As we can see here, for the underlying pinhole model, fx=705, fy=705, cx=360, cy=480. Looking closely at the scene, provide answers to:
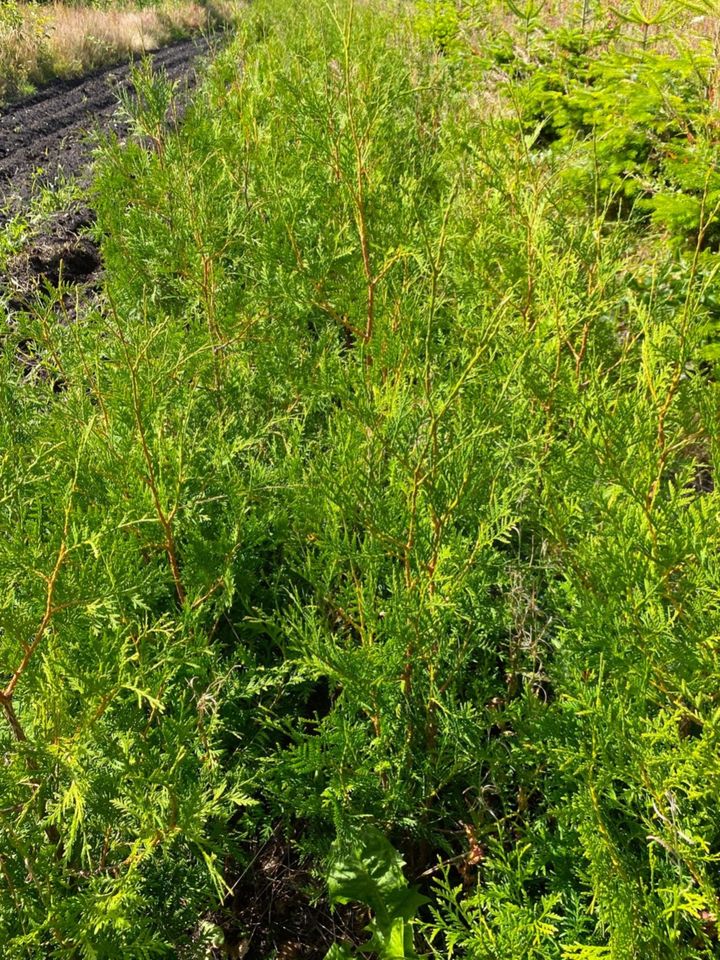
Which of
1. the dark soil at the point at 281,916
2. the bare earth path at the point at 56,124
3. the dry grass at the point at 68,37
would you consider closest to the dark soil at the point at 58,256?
the bare earth path at the point at 56,124

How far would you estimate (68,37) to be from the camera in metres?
12.5

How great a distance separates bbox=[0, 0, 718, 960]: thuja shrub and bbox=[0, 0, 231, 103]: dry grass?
30.5ft

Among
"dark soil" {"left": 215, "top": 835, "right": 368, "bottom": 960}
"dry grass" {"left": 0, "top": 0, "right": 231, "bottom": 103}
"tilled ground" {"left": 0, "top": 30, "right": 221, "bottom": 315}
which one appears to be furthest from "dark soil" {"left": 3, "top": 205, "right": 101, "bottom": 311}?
"dry grass" {"left": 0, "top": 0, "right": 231, "bottom": 103}

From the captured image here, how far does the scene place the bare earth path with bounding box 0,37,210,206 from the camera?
6332 mm

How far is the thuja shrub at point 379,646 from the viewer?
3.63 feet

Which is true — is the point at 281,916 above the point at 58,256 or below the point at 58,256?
below

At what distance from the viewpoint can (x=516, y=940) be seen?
1.06m

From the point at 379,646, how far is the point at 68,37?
14.7 meters

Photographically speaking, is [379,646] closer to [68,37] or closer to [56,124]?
[56,124]

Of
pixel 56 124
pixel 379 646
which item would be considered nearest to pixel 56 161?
pixel 56 124

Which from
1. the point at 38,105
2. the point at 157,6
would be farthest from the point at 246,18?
the point at 157,6

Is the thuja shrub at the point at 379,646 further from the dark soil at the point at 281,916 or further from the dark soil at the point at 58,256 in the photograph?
the dark soil at the point at 58,256

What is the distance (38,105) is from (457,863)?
436 inches

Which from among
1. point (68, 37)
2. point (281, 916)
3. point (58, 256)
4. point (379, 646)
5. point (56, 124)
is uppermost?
point (68, 37)
